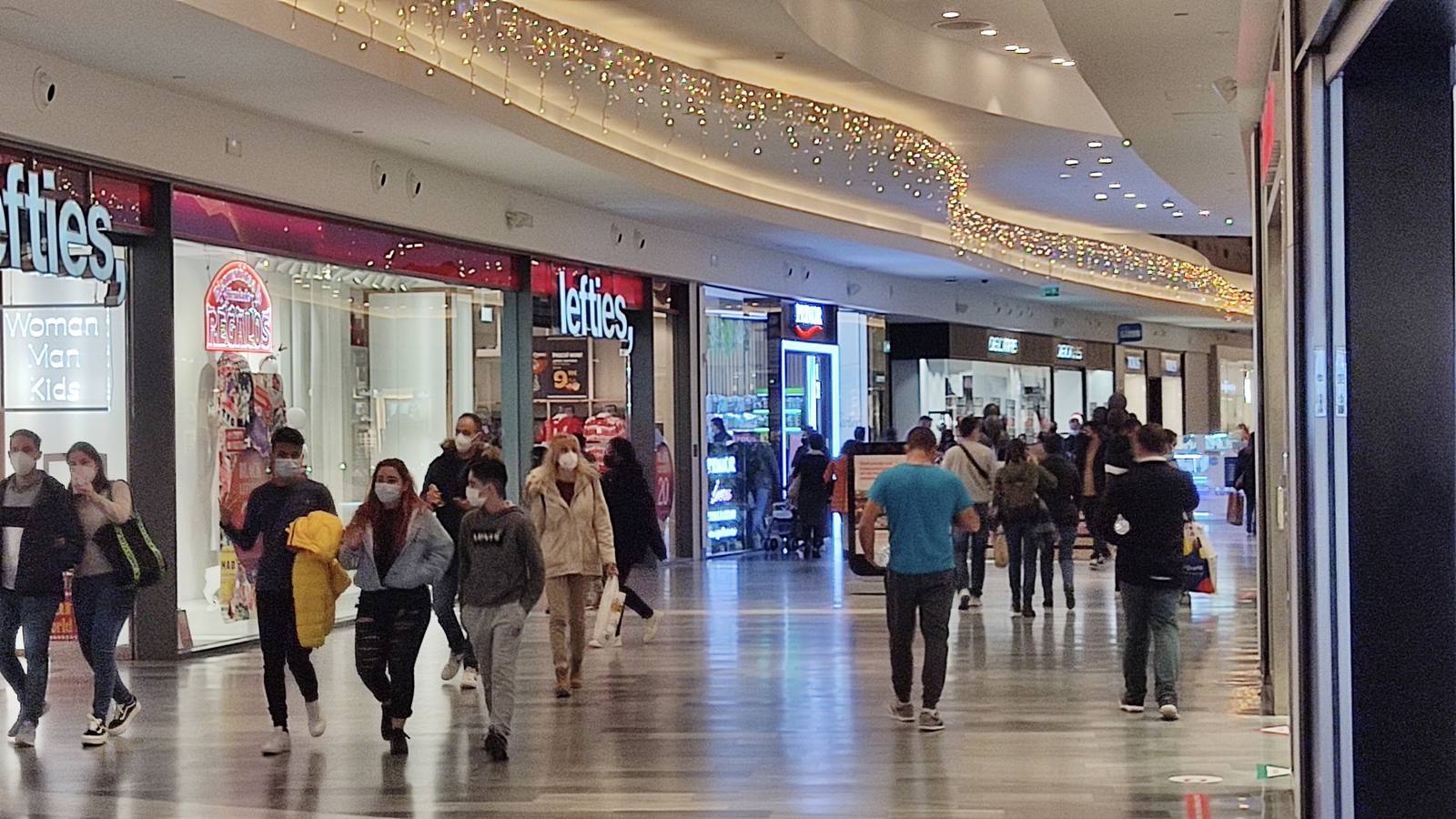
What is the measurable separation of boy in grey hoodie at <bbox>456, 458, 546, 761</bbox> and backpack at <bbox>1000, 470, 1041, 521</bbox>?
6767mm

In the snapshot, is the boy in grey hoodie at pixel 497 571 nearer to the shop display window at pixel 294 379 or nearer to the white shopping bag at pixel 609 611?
the white shopping bag at pixel 609 611

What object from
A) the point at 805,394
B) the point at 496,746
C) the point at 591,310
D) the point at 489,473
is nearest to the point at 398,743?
the point at 496,746

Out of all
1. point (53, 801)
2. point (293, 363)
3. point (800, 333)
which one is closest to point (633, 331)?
point (800, 333)

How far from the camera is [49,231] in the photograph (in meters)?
11.4

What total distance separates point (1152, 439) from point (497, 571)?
11.6 feet

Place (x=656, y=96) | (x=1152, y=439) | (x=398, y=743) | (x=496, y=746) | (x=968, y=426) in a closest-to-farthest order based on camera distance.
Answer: (x=496, y=746) → (x=398, y=743) → (x=1152, y=439) → (x=656, y=96) → (x=968, y=426)

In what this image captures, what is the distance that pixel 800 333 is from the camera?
88.2 ft

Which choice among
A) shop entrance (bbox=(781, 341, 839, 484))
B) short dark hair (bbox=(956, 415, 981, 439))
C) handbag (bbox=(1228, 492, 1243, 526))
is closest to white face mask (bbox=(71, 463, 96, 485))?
short dark hair (bbox=(956, 415, 981, 439))

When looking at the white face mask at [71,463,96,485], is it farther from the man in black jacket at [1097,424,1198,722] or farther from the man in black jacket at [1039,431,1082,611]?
the man in black jacket at [1039,431,1082,611]

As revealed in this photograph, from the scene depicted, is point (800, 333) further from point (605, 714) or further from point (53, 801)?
point (53, 801)

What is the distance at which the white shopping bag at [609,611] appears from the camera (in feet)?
40.5

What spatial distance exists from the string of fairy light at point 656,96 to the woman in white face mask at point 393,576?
315 cm

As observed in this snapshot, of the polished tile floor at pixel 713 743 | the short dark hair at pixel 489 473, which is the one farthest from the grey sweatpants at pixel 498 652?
the short dark hair at pixel 489 473

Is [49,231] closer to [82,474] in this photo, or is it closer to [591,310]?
[82,474]
